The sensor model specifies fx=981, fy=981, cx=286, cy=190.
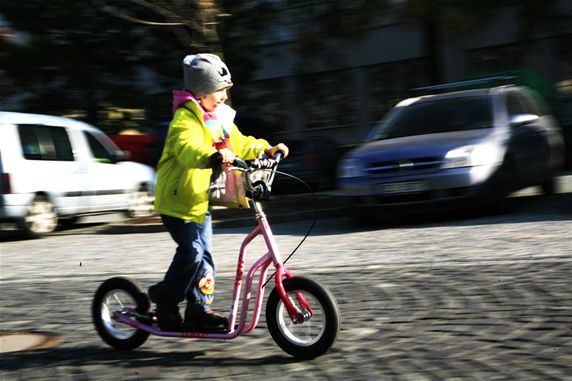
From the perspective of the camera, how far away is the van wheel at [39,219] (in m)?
13.6

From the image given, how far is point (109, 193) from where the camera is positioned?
50.6 feet

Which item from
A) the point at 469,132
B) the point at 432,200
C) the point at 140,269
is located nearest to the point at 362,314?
the point at 140,269

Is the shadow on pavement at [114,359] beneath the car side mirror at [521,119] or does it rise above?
beneath

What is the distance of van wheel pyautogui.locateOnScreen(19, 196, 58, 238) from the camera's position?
534 inches

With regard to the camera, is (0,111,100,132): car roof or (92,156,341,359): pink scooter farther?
(0,111,100,132): car roof

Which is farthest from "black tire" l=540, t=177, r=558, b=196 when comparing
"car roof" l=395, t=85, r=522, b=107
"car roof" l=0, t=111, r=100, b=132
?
"car roof" l=0, t=111, r=100, b=132

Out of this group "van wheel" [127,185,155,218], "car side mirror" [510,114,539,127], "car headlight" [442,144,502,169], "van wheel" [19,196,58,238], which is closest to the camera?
"car headlight" [442,144,502,169]

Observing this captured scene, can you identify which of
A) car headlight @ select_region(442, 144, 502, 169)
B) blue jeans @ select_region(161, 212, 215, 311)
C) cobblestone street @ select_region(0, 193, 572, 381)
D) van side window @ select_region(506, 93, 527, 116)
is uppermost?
van side window @ select_region(506, 93, 527, 116)

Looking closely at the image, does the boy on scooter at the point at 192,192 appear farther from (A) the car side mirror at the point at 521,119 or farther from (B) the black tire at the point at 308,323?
(A) the car side mirror at the point at 521,119

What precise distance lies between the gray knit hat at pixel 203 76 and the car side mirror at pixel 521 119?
7503 mm

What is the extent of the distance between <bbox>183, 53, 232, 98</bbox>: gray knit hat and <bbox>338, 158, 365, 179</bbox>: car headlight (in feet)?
21.1

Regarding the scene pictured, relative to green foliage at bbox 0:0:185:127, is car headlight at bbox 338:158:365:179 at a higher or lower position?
lower

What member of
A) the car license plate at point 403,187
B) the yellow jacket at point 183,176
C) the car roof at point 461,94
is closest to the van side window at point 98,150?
the car roof at point 461,94

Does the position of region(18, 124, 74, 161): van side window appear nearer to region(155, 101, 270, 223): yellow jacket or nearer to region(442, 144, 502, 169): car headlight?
region(442, 144, 502, 169): car headlight
